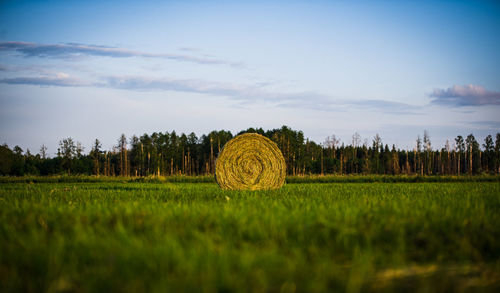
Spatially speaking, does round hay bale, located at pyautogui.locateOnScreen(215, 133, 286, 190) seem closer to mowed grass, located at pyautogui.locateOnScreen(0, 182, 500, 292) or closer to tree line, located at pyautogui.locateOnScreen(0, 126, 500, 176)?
mowed grass, located at pyautogui.locateOnScreen(0, 182, 500, 292)

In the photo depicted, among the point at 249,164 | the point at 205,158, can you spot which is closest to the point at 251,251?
the point at 249,164

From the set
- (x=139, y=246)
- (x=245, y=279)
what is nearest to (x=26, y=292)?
(x=139, y=246)

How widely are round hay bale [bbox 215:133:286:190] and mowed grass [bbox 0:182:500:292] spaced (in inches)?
336

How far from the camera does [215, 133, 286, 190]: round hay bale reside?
43.3ft

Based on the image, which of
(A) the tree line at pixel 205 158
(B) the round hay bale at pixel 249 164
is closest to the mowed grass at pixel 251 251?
(B) the round hay bale at pixel 249 164

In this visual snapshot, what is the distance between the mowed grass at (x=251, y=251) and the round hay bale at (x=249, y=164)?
8.54m

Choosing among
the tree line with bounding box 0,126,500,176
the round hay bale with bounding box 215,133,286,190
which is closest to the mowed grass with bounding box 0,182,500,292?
the round hay bale with bounding box 215,133,286,190

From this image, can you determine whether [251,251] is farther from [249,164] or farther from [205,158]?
[205,158]

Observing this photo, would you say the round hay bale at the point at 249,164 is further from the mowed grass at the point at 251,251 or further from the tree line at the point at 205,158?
the tree line at the point at 205,158

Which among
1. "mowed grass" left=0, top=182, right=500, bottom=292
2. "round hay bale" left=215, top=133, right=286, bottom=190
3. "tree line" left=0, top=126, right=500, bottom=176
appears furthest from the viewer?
"tree line" left=0, top=126, right=500, bottom=176

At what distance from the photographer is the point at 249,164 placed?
1348 centimetres

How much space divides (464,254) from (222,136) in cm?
9272

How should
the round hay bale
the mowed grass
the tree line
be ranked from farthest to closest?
the tree line < the round hay bale < the mowed grass

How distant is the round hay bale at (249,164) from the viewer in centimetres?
1319
